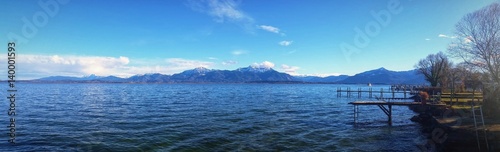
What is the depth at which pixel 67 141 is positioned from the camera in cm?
2166

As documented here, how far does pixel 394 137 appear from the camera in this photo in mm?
25484

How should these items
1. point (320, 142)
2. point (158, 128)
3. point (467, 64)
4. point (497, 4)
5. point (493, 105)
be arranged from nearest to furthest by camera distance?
point (320, 142), point (493, 105), point (158, 128), point (497, 4), point (467, 64)

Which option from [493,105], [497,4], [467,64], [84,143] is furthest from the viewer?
[467,64]

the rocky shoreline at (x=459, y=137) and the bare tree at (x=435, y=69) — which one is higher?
the bare tree at (x=435, y=69)

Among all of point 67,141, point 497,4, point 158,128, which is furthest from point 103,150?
point 497,4

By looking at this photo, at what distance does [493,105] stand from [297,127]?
56.0ft

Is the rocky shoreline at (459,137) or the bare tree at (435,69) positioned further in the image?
the bare tree at (435,69)

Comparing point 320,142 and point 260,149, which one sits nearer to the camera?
point 260,149

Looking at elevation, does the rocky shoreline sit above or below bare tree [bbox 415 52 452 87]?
below

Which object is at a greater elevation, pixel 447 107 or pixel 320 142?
pixel 447 107

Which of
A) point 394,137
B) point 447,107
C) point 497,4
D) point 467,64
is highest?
point 497,4

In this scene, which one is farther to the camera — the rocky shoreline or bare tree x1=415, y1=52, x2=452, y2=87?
bare tree x1=415, y1=52, x2=452, y2=87

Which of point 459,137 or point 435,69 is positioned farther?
point 435,69

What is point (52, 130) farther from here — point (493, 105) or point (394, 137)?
point (493, 105)
